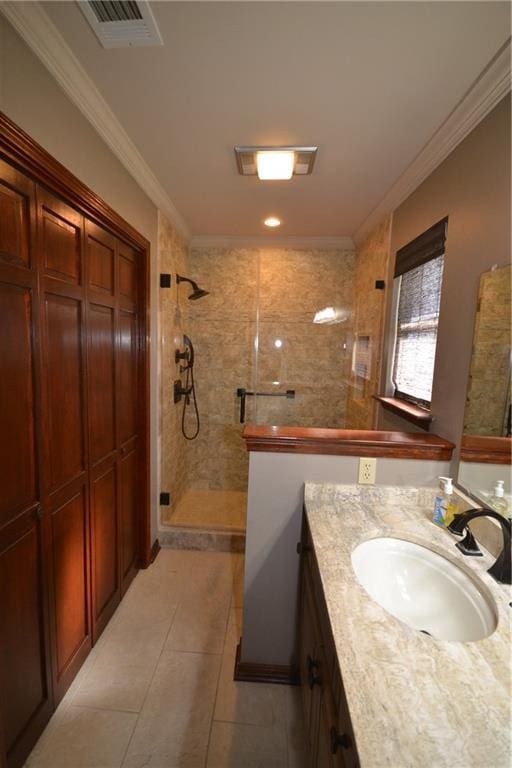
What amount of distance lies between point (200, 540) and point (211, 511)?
374 mm

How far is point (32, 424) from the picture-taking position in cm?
118

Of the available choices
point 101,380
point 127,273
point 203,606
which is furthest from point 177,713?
point 127,273

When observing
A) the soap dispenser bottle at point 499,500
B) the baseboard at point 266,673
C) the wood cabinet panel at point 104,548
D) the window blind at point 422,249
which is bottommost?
the baseboard at point 266,673

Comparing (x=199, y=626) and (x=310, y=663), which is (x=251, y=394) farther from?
(x=310, y=663)

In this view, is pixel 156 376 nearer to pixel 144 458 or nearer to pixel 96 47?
pixel 144 458

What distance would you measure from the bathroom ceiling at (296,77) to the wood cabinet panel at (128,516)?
178 cm

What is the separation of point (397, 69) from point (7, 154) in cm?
136

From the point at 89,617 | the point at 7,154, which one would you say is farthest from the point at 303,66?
the point at 89,617

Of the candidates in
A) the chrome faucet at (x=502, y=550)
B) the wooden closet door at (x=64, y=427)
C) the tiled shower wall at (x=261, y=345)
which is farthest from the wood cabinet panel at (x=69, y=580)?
the chrome faucet at (x=502, y=550)

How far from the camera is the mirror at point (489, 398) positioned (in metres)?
1.08

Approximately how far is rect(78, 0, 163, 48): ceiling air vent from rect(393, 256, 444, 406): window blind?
1485mm

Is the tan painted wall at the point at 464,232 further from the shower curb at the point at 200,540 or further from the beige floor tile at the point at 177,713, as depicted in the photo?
the shower curb at the point at 200,540

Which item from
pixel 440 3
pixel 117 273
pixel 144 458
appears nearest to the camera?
pixel 440 3

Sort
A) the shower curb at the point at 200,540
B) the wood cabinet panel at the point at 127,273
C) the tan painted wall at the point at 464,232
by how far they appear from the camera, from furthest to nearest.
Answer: the shower curb at the point at 200,540 < the wood cabinet panel at the point at 127,273 < the tan painted wall at the point at 464,232
